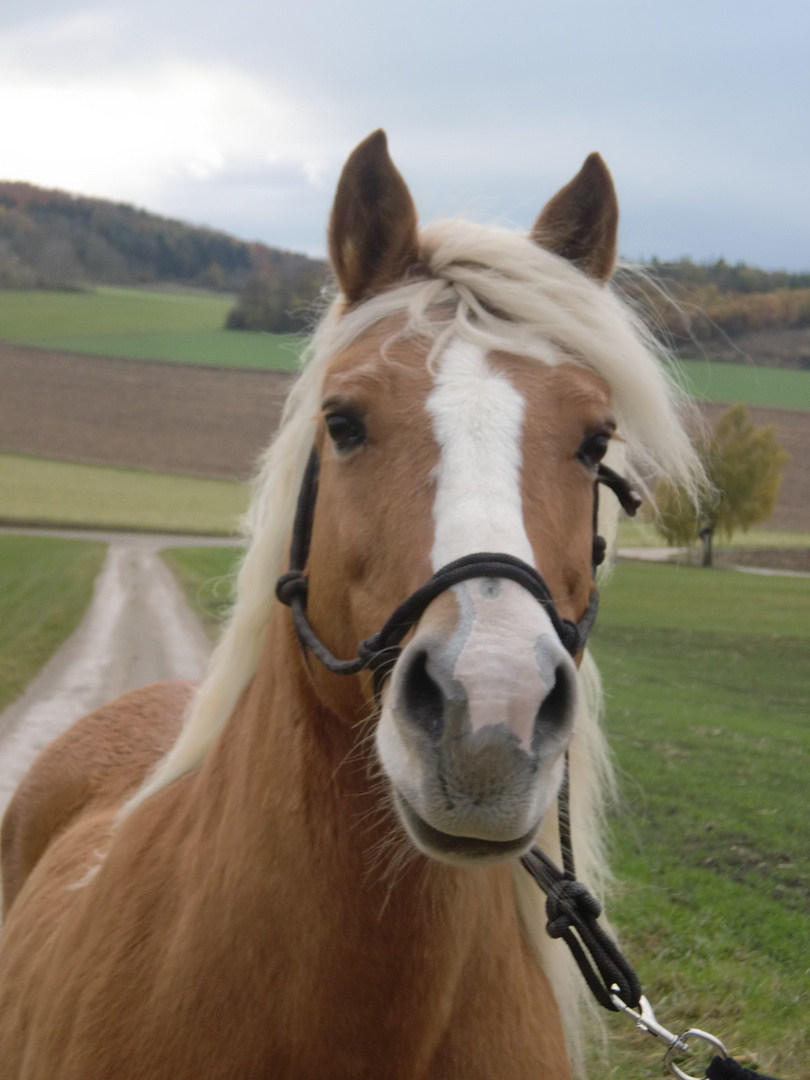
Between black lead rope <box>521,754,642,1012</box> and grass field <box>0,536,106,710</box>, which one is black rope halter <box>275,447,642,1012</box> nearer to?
black lead rope <box>521,754,642,1012</box>

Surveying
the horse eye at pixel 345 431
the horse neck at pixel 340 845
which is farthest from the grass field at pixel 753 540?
the horse eye at pixel 345 431

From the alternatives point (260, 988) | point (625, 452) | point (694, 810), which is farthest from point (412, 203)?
point (694, 810)

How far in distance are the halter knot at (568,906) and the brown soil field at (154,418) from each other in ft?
162

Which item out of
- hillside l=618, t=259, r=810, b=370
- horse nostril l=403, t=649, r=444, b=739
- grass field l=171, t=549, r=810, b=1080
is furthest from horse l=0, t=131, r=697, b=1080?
grass field l=171, t=549, r=810, b=1080

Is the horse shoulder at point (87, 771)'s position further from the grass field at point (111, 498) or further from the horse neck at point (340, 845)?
the grass field at point (111, 498)

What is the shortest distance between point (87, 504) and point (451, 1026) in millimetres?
45518

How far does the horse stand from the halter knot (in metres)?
0.10

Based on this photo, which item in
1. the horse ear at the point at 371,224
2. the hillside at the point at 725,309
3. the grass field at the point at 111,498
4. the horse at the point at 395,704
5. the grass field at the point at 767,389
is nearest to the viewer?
the horse at the point at 395,704

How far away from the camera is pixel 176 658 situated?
1516 cm

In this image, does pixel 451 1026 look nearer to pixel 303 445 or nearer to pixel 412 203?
pixel 303 445

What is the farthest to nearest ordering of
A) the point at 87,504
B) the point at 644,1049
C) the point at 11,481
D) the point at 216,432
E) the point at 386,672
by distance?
1. the point at 216,432
2. the point at 11,481
3. the point at 87,504
4. the point at 644,1049
5. the point at 386,672

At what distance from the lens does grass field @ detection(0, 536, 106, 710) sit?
1480cm

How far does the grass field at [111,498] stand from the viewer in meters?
41.9

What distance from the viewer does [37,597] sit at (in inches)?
878
